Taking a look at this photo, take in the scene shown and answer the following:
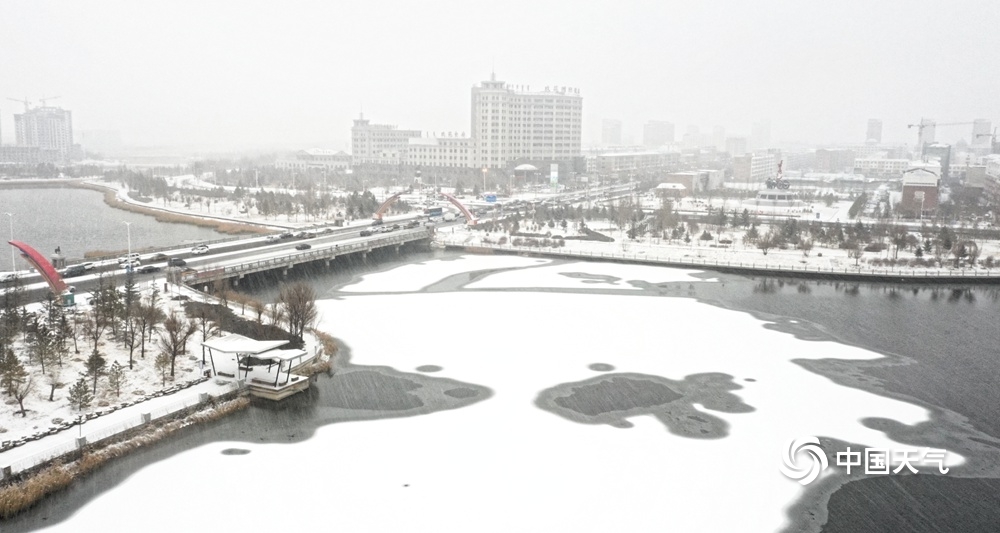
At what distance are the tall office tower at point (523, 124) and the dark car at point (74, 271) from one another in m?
57.2

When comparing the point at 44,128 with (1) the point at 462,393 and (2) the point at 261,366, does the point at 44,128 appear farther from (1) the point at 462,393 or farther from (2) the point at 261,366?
(1) the point at 462,393

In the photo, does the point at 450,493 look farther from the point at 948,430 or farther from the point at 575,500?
the point at 948,430

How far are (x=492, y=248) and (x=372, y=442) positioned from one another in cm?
2284

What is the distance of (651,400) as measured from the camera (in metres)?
14.3

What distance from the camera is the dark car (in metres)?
22.5

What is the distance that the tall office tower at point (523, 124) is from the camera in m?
78.9

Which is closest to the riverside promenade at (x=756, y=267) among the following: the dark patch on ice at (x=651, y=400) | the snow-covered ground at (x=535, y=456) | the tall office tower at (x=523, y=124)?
the snow-covered ground at (x=535, y=456)

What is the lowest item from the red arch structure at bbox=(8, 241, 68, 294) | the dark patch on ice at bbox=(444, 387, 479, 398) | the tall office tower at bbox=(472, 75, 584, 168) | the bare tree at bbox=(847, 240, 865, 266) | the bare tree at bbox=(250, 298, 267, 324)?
the dark patch on ice at bbox=(444, 387, 479, 398)

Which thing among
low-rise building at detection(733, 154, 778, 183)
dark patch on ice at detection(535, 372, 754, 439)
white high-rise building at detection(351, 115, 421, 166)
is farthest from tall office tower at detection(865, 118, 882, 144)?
dark patch on ice at detection(535, 372, 754, 439)

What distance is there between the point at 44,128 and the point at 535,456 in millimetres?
Result: 153788

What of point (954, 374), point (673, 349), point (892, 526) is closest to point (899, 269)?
point (954, 374)

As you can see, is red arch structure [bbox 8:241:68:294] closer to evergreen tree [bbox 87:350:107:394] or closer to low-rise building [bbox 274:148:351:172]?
evergreen tree [bbox 87:350:107:394]

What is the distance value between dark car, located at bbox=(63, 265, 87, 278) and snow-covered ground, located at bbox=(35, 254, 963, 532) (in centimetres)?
1021

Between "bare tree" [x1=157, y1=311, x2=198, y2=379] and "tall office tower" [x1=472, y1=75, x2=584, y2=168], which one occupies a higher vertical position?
"tall office tower" [x1=472, y1=75, x2=584, y2=168]
